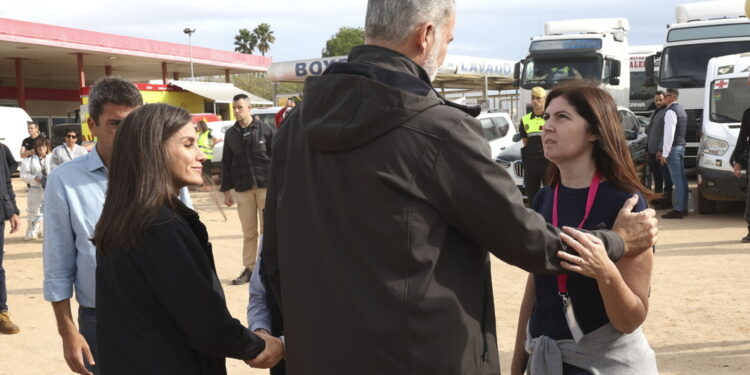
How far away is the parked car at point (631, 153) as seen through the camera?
1370 centimetres

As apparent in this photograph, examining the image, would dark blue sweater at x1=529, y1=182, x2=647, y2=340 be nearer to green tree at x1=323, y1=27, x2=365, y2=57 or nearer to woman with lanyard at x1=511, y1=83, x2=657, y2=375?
woman with lanyard at x1=511, y1=83, x2=657, y2=375

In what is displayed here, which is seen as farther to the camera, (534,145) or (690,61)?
(690,61)

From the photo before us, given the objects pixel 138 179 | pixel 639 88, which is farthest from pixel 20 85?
pixel 138 179

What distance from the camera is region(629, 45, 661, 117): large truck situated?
2306 centimetres

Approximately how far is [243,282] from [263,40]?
243ft

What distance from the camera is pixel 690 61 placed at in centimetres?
1673

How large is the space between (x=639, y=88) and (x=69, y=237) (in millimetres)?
22538

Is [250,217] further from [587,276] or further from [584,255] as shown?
[584,255]

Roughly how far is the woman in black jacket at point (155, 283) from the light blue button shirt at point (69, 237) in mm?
924

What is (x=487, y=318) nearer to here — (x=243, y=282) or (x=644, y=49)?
(x=243, y=282)

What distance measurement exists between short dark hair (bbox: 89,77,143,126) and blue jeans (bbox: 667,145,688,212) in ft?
34.8

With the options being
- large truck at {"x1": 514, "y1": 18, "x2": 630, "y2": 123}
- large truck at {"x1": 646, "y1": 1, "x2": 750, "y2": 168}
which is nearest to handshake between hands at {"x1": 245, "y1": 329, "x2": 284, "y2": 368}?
large truck at {"x1": 646, "y1": 1, "x2": 750, "y2": 168}

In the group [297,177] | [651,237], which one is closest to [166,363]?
[297,177]

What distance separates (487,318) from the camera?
2.09 m
